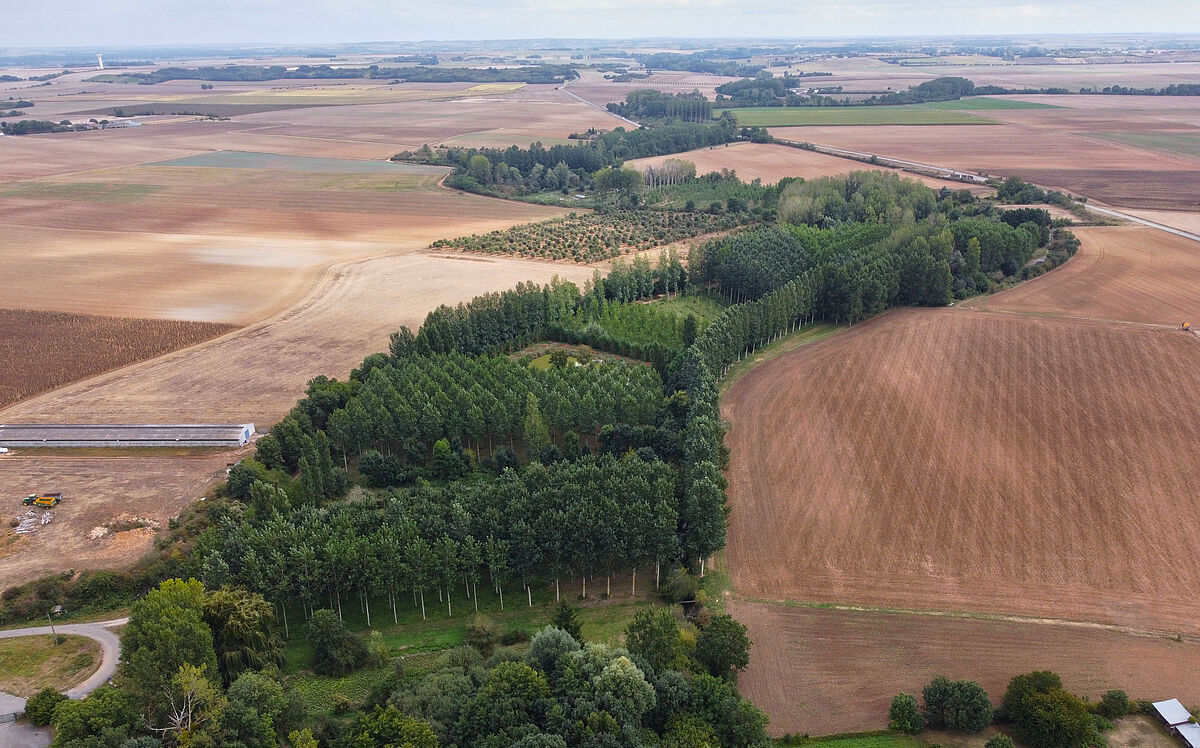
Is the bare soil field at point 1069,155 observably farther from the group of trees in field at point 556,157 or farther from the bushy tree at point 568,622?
the bushy tree at point 568,622

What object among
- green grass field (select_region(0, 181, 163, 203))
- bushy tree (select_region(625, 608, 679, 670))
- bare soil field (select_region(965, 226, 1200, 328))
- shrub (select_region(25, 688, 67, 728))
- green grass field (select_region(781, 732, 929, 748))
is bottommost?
green grass field (select_region(781, 732, 929, 748))

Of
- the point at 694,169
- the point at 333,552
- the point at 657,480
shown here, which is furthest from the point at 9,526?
the point at 694,169

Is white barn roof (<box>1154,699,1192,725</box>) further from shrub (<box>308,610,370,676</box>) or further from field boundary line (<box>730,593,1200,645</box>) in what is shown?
shrub (<box>308,610,370,676</box>)

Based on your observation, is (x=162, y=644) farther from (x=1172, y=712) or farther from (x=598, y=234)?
(x=598, y=234)

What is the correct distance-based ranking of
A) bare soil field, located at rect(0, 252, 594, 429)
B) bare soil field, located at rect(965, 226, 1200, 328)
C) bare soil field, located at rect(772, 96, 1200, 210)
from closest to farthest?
bare soil field, located at rect(0, 252, 594, 429) → bare soil field, located at rect(965, 226, 1200, 328) → bare soil field, located at rect(772, 96, 1200, 210)

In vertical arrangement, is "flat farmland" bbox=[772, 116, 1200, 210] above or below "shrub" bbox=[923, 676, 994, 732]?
above

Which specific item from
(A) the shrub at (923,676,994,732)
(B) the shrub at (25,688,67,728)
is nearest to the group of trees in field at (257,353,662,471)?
(B) the shrub at (25,688,67,728)
